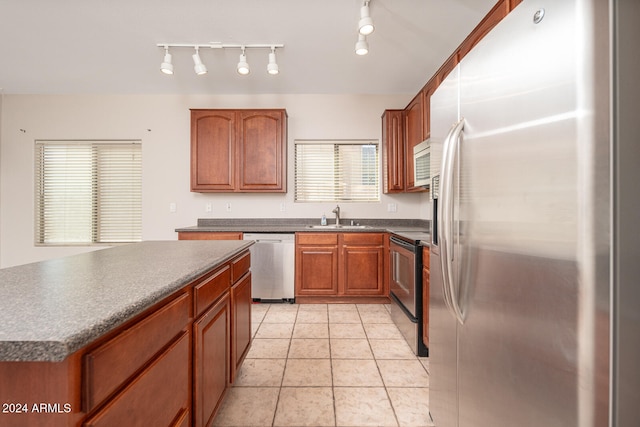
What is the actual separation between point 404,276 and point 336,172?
189cm

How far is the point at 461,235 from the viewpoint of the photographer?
1.00 meters

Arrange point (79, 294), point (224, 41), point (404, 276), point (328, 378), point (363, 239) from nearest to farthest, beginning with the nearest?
point (79, 294)
point (328, 378)
point (404, 276)
point (224, 41)
point (363, 239)

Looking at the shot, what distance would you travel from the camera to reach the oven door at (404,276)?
7.32ft

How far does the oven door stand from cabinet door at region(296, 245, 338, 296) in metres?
0.72

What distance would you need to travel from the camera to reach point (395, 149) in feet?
11.4

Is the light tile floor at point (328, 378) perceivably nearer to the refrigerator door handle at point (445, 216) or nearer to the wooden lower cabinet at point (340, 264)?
the wooden lower cabinet at point (340, 264)

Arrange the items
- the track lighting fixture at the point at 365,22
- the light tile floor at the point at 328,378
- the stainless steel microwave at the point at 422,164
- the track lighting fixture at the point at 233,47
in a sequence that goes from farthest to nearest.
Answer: the track lighting fixture at the point at 233,47
the stainless steel microwave at the point at 422,164
the track lighting fixture at the point at 365,22
the light tile floor at the point at 328,378

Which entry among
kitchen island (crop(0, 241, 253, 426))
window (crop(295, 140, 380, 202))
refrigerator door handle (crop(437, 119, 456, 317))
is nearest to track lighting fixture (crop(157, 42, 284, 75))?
window (crop(295, 140, 380, 202))

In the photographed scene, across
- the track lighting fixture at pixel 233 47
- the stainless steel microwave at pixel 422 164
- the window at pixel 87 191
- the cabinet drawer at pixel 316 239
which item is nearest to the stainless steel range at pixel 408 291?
the stainless steel microwave at pixel 422 164

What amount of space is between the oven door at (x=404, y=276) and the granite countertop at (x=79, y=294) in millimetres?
1483

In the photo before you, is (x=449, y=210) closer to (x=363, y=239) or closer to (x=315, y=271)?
(x=363, y=239)

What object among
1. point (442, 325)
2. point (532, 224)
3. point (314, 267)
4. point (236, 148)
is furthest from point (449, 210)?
point (236, 148)

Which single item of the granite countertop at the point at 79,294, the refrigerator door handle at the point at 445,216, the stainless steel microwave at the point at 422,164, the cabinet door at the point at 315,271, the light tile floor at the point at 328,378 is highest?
the stainless steel microwave at the point at 422,164

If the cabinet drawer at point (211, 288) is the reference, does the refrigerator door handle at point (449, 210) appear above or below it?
above
